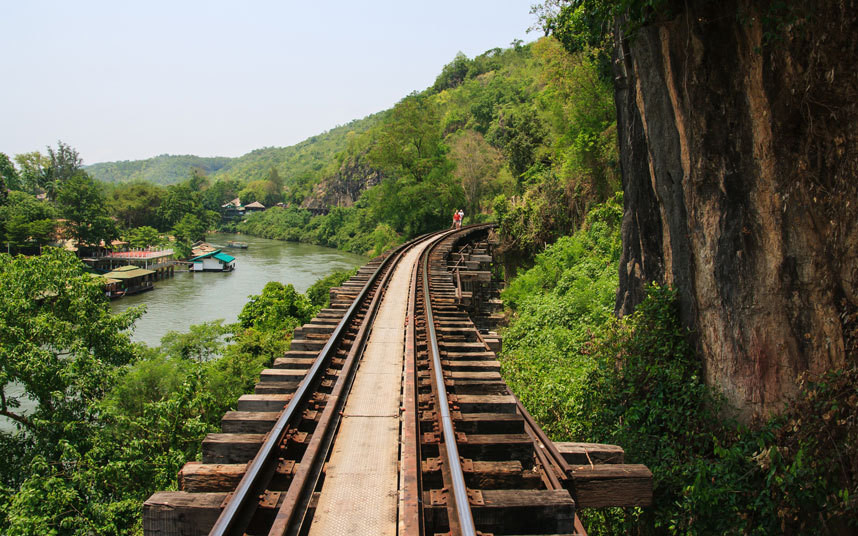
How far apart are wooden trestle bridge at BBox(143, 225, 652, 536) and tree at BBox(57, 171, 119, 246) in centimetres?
5246

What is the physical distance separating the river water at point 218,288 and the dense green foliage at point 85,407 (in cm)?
550

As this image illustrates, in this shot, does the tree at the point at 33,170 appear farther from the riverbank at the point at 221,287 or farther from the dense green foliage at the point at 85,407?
the dense green foliage at the point at 85,407

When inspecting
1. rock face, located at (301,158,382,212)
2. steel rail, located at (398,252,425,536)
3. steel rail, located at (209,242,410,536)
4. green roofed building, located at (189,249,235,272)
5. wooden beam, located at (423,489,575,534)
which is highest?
rock face, located at (301,158,382,212)

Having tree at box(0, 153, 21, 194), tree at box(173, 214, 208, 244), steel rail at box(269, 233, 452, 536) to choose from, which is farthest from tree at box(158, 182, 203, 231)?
steel rail at box(269, 233, 452, 536)

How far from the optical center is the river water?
30312 mm

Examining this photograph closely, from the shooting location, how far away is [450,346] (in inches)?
266

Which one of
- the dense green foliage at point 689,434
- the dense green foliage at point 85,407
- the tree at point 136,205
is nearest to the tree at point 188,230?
the tree at point 136,205

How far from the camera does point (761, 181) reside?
183 inches

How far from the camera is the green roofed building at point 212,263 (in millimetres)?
51603

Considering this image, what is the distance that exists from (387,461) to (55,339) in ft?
48.8

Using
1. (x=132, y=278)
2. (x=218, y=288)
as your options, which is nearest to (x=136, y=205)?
(x=132, y=278)

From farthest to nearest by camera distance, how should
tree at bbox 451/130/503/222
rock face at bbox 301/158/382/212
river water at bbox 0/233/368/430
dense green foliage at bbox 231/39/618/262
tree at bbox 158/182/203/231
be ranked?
1. rock face at bbox 301/158/382/212
2. tree at bbox 158/182/203/231
3. tree at bbox 451/130/503/222
4. river water at bbox 0/233/368/430
5. dense green foliage at bbox 231/39/618/262

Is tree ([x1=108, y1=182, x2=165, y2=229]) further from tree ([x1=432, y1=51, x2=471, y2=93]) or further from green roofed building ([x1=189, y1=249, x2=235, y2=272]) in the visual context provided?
tree ([x1=432, y1=51, x2=471, y2=93])

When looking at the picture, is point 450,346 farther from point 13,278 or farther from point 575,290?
point 13,278
